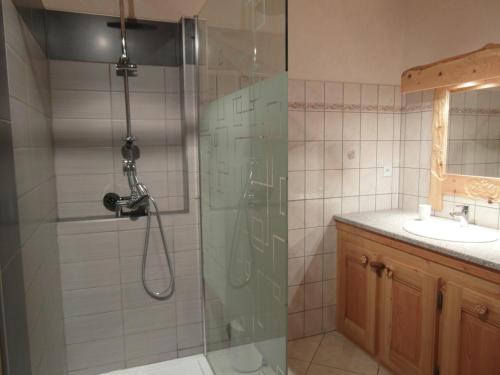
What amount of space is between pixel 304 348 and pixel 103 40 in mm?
2202

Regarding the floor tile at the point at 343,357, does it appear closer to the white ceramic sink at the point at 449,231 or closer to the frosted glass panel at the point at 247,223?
the frosted glass panel at the point at 247,223

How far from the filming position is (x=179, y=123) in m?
2.16

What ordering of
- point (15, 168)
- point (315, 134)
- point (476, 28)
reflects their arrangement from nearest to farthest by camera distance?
1. point (15, 168)
2. point (476, 28)
3. point (315, 134)

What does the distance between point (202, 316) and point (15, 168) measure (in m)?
1.48

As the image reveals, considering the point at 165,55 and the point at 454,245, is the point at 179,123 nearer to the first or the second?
the point at 165,55

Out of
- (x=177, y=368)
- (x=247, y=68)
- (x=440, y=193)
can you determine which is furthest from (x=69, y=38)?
(x=440, y=193)

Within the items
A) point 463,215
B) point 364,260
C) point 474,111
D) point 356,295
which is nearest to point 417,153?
point 474,111

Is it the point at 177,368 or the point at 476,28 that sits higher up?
the point at 476,28

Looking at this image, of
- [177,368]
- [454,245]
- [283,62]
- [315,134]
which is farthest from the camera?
[315,134]

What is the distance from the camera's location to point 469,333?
5.19ft

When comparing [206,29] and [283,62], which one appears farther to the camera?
[206,29]

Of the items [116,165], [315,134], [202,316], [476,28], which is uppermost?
[476,28]

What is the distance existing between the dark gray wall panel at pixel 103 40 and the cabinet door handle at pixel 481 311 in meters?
1.91

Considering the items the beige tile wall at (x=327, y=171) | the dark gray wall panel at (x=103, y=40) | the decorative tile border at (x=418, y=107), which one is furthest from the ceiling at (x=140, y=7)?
the decorative tile border at (x=418, y=107)
